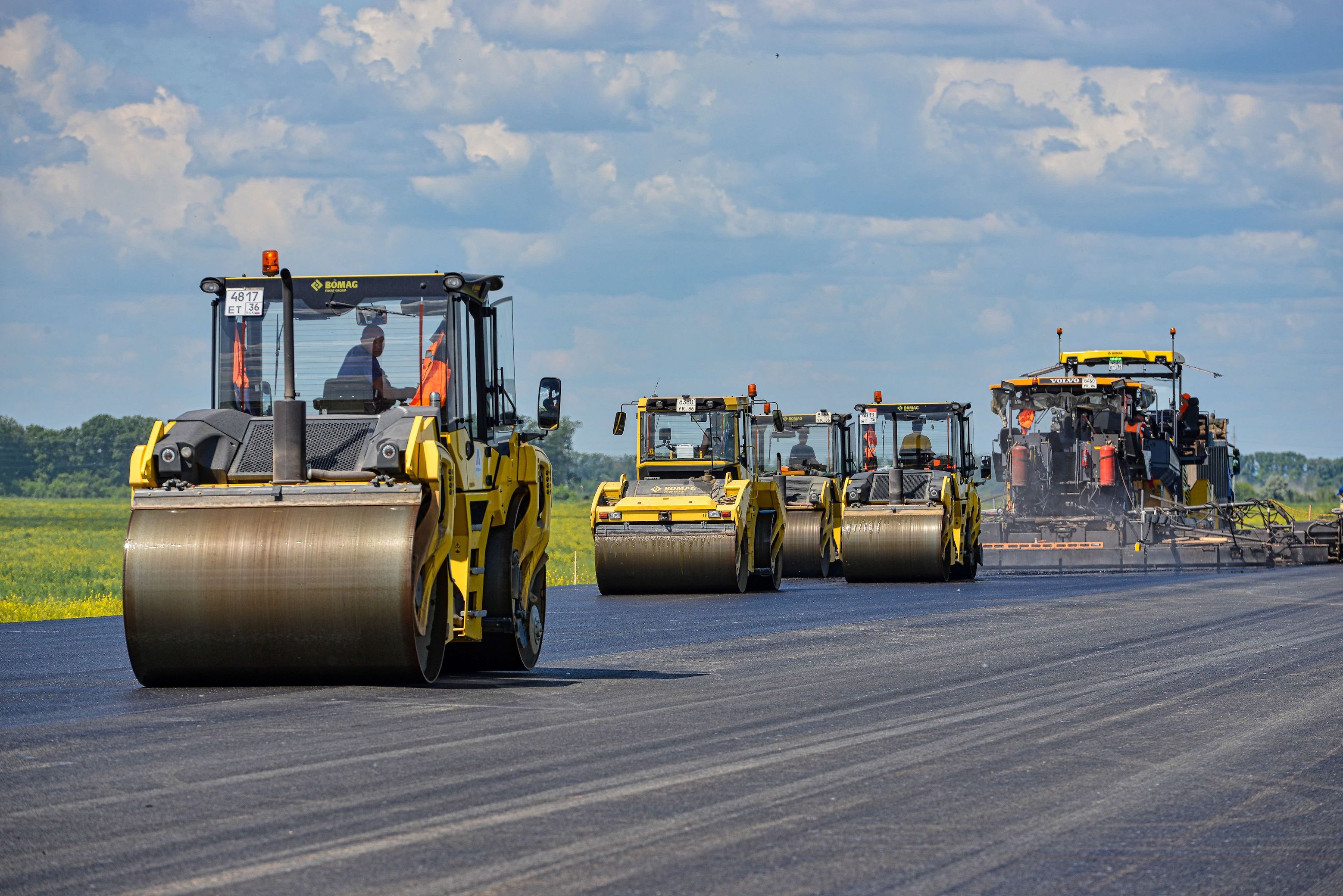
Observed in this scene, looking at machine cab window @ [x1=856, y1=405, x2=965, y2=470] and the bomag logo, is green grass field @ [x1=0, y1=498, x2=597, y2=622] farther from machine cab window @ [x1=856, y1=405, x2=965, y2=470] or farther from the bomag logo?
the bomag logo

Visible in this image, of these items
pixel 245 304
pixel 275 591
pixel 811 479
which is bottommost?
pixel 275 591

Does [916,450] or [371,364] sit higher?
[916,450]

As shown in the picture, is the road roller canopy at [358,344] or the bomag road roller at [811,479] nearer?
the road roller canopy at [358,344]

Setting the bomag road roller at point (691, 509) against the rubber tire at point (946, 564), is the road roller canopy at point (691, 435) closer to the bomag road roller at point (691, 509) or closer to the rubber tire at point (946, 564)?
the bomag road roller at point (691, 509)

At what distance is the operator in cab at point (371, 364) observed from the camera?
11.5 meters

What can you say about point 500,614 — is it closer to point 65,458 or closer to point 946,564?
point 946,564

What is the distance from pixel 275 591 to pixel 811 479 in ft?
63.2

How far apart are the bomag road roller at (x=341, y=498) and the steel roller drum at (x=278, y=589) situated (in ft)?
0.04

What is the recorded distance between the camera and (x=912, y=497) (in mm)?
27312

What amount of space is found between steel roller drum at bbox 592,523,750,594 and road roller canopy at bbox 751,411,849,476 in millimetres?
5891

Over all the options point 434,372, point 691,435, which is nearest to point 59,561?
point 691,435

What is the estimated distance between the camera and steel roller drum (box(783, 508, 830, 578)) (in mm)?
28172

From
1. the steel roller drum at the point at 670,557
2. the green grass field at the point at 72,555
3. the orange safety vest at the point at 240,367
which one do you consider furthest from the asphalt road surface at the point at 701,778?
the green grass field at the point at 72,555

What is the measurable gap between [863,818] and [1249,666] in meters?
6.96
